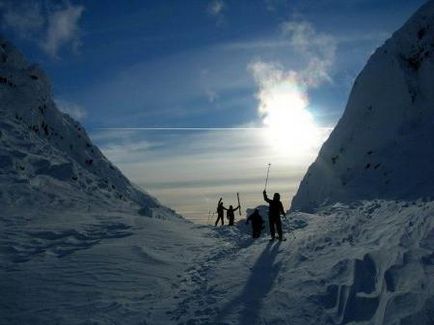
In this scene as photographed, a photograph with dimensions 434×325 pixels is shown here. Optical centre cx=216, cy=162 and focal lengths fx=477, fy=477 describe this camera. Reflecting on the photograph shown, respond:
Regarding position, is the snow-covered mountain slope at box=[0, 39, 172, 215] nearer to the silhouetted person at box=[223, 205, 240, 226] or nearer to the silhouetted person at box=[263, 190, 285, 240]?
the silhouetted person at box=[223, 205, 240, 226]

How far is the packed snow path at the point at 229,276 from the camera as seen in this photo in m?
9.23

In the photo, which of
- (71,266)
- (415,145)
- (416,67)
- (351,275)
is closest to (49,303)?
(71,266)

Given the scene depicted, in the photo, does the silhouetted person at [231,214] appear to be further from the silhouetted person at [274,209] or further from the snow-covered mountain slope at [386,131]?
the silhouetted person at [274,209]

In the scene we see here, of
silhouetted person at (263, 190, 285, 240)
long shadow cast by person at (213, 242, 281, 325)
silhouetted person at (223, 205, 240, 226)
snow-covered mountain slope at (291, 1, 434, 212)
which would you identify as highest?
snow-covered mountain slope at (291, 1, 434, 212)

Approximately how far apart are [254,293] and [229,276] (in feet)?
5.59

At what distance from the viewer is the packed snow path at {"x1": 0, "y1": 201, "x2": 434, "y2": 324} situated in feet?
30.3

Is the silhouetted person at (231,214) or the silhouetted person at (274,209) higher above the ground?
the silhouetted person at (231,214)

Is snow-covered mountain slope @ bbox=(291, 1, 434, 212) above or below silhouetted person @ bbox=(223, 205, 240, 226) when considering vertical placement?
above

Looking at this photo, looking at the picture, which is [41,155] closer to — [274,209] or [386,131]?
[274,209]

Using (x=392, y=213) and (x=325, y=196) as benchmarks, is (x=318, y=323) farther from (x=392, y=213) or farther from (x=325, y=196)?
(x=325, y=196)

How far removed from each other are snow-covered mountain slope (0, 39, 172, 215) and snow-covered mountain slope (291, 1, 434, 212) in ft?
39.8

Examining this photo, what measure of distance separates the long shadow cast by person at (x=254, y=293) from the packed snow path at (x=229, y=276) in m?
0.02

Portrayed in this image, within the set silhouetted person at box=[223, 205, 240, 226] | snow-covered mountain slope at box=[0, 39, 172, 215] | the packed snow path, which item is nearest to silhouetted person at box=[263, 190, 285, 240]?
the packed snow path

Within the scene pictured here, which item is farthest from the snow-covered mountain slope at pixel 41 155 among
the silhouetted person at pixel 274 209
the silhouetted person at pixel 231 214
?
the silhouetted person at pixel 274 209
